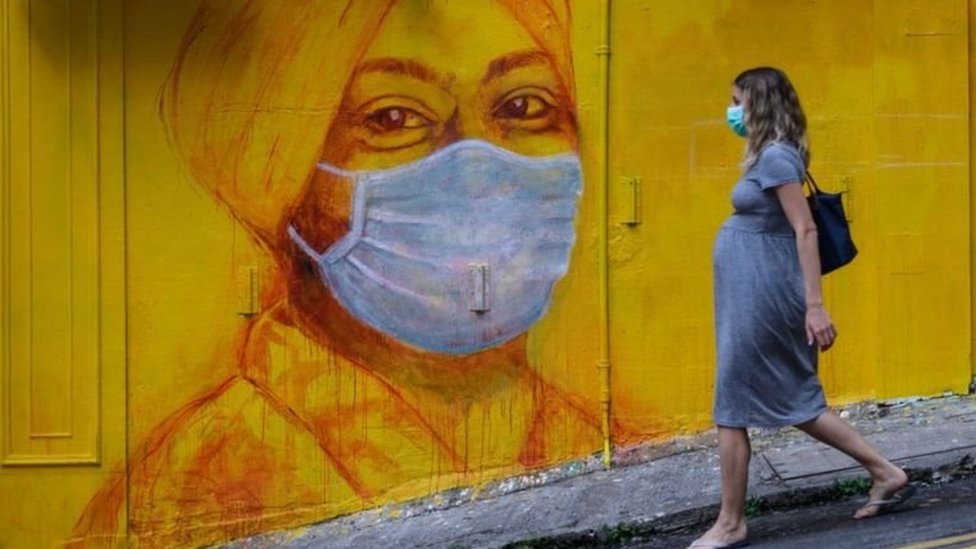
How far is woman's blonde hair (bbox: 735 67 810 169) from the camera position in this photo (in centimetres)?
569

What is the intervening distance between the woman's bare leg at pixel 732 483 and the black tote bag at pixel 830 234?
707 millimetres

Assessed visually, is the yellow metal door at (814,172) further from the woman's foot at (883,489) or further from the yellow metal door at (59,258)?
the yellow metal door at (59,258)

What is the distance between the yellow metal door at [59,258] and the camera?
7.39 metres

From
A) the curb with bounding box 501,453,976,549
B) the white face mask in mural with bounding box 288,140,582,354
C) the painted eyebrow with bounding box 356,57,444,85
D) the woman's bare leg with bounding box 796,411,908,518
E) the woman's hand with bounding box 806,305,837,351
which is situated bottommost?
the curb with bounding box 501,453,976,549

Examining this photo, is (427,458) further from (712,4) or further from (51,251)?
(712,4)

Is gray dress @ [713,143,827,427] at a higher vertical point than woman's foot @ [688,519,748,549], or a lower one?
higher

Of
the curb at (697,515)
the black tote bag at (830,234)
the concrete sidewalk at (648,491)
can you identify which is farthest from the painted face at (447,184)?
the black tote bag at (830,234)

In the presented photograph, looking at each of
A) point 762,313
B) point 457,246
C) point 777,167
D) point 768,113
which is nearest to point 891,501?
point 762,313

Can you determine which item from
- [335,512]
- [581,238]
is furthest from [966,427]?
[335,512]

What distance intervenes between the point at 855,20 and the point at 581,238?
5.76 feet

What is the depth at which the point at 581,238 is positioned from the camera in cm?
756

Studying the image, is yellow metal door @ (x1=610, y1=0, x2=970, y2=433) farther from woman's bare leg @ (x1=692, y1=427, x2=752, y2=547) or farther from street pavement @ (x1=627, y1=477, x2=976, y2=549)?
woman's bare leg @ (x1=692, y1=427, x2=752, y2=547)

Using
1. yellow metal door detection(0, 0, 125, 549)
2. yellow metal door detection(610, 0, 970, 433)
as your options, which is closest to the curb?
yellow metal door detection(610, 0, 970, 433)

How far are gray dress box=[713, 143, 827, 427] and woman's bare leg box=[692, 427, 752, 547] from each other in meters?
0.06
